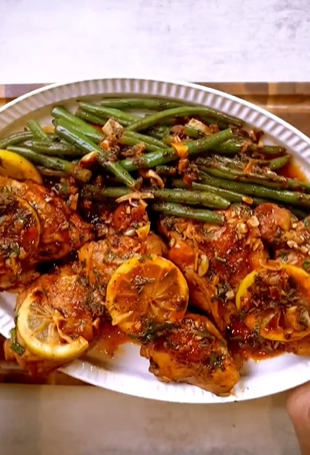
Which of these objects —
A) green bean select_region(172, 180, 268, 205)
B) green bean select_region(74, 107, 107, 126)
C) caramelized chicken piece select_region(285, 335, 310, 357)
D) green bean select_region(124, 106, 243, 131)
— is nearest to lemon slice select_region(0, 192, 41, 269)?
green bean select_region(74, 107, 107, 126)

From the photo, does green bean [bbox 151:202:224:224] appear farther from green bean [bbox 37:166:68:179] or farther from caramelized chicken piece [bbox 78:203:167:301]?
green bean [bbox 37:166:68:179]

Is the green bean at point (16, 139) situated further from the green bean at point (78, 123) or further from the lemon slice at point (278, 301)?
the lemon slice at point (278, 301)

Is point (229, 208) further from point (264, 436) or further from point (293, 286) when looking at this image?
point (264, 436)

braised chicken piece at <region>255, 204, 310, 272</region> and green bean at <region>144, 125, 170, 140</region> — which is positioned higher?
green bean at <region>144, 125, 170, 140</region>

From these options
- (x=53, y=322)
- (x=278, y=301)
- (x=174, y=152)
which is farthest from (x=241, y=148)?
(x=53, y=322)

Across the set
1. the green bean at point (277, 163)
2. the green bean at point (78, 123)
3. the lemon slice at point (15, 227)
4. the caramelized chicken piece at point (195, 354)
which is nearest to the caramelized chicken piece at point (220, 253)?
the caramelized chicken piece at point (195, 354)

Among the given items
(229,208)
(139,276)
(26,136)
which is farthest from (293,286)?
(26,136)
